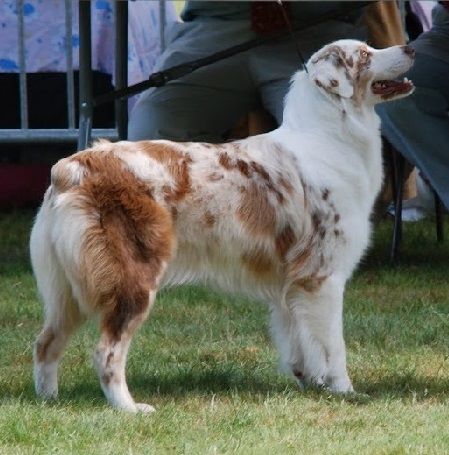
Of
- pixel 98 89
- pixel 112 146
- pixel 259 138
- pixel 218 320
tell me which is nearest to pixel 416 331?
pixel 218 320

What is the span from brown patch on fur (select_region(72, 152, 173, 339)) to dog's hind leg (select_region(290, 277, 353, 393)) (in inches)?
24.9

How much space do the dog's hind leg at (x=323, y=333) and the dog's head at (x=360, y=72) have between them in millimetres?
724

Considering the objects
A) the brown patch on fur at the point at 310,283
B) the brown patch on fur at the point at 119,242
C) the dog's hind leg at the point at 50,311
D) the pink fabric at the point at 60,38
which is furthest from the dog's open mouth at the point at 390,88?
the pink fabric at the point at 60,38

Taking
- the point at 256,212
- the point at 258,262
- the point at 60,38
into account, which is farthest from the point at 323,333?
the point at 60,38

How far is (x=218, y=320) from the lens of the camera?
6.30 metres

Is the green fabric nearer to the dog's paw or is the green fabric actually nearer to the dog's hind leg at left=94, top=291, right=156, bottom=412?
the dog's hind leg at left=94, top=291, right=156, bottom=412

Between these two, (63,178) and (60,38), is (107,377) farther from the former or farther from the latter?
(60,38)

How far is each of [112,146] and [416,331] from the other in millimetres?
1971

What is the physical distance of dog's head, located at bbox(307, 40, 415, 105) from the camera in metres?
4.98

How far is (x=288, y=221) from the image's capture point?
15.8 feet

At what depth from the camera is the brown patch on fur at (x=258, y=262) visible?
15.8 feet

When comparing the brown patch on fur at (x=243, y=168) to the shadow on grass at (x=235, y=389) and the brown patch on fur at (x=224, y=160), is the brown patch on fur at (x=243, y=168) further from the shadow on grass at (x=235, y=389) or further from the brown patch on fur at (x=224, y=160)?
the shadow on grass at (x=235, y=389)

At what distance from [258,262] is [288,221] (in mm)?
187

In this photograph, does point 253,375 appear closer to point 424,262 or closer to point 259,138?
point 259,138
